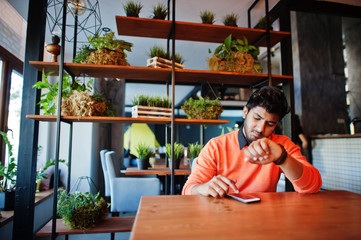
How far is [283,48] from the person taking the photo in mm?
2754

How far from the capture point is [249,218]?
27.5 inches

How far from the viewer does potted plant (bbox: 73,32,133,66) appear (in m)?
2.11

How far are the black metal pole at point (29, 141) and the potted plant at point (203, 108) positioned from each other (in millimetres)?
1420

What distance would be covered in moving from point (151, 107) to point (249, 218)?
1697 mm

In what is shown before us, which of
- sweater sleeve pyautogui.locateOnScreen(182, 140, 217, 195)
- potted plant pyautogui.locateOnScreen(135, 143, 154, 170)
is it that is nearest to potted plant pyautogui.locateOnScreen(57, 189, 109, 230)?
potted plant pyautogui.locateOnScreen(135, 143, 154, 170)

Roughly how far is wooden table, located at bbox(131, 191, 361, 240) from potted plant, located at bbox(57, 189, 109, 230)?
1.42 m

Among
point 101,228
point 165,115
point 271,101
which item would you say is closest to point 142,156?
point 165,115

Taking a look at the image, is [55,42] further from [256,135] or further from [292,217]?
[292,217]

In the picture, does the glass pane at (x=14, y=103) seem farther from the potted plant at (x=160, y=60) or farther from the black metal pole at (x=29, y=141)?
the potted plant at (x=160, y=60)

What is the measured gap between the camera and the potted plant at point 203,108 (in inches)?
92.2

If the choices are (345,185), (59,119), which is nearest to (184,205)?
(59,119)

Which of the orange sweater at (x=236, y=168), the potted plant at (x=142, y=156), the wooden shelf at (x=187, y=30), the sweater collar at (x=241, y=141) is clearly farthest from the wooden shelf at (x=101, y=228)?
the wooden shelf at (x=187, y=30)

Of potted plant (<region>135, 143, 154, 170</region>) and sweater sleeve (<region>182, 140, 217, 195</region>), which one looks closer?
sweater sleeve (<region>182, 140, 217, 195</region>)

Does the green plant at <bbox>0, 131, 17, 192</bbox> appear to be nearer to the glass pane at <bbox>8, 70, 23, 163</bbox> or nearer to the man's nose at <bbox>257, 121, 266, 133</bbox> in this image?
the glass pane at <bbox>8, 70, 23, 163</bbox>
